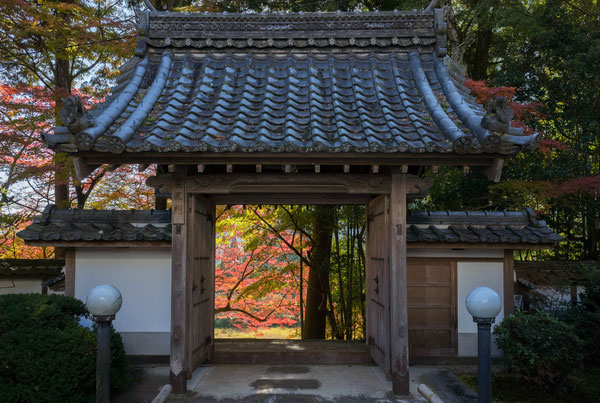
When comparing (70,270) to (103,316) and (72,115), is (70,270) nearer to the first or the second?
(72,115)

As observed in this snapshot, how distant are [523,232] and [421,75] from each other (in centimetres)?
337

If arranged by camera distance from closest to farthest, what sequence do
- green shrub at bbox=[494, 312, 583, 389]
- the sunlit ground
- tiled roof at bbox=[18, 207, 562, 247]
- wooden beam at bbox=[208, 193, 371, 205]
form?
green shrub at bbox=[494, 312, 583, 389]
wooden beam at bbox=[208, 193, 371, 205]
tiled roof at bbox=[18, 207, 562, 247]
the sunlit ground

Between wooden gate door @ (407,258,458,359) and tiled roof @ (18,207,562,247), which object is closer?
tiled roof @ (18,207,562,247)

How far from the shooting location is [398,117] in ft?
18.3

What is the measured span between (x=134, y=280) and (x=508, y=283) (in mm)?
6446

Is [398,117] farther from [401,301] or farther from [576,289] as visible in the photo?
[576,289]

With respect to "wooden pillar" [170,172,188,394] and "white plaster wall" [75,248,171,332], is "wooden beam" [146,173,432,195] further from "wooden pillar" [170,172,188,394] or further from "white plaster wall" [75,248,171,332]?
"white plaster wall" [75,248,171,332]

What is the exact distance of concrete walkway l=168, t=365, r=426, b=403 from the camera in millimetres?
5527

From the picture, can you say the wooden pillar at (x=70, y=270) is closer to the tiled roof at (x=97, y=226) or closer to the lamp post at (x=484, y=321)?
the tiled roof at (x=97, y=226)

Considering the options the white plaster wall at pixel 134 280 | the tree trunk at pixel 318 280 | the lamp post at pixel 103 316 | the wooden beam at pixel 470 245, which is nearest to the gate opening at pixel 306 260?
the tree trunk at pixel 318 280

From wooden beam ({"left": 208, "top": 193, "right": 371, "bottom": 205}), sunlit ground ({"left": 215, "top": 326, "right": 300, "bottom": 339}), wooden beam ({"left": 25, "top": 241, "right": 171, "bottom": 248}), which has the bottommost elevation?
sunlit ground ({"left": 215, "top": 326, "right": 300, "bottom": 339})

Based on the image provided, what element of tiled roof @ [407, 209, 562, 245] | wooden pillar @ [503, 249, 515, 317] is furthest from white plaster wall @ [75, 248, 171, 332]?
wooden pillar @ [503, 249, 515, 317]

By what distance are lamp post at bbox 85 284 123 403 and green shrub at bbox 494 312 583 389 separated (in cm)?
529

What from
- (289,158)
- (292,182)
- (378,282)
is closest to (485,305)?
(289,158)
